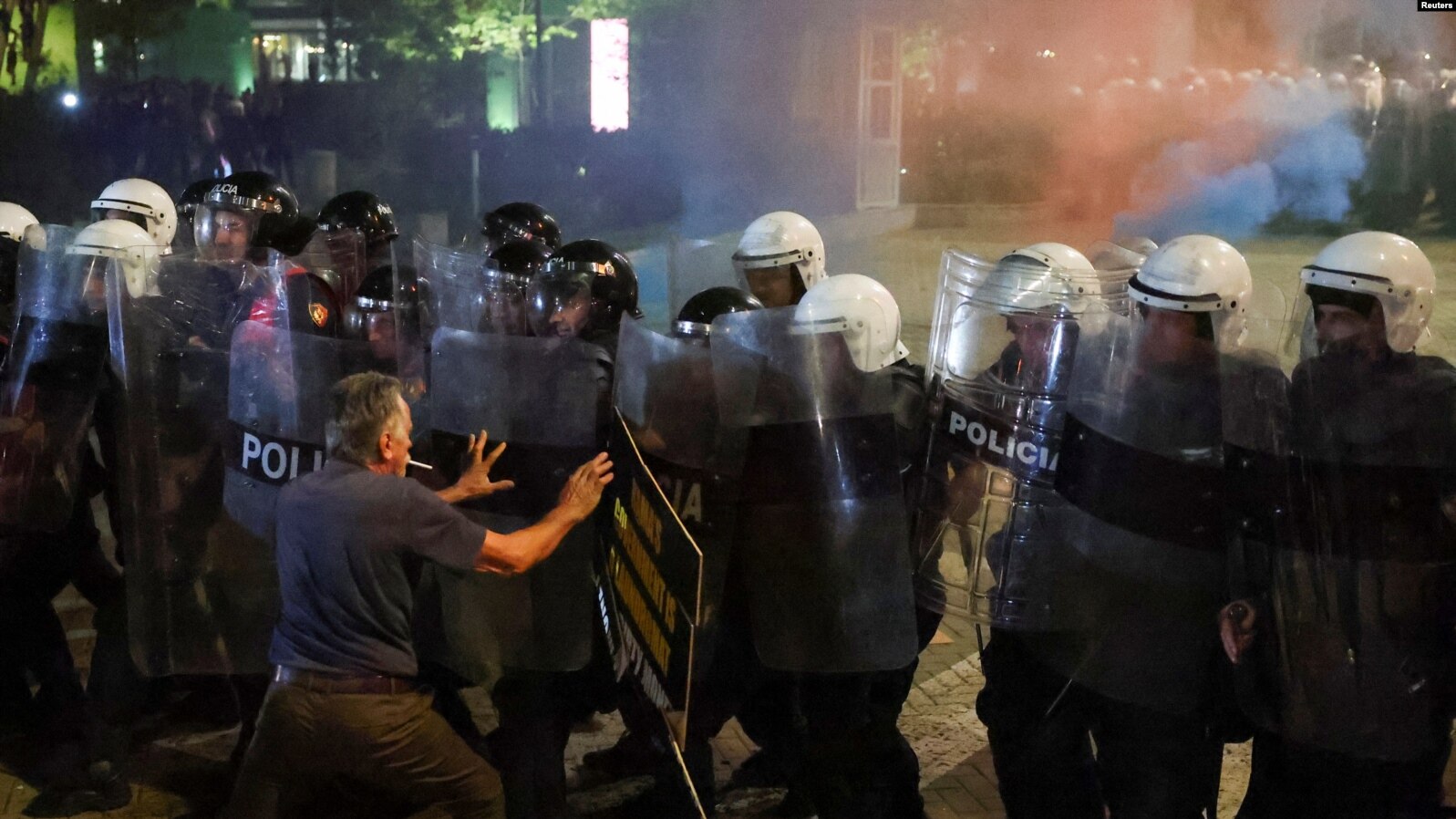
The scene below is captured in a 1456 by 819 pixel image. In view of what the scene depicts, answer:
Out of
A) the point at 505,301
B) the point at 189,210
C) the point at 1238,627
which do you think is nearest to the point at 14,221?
the point at 189,210

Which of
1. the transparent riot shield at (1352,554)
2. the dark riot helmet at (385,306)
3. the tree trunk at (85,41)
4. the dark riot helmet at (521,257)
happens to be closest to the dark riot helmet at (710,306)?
the dark riot helmet at (521,257)

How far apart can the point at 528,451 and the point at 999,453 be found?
1.18 metres

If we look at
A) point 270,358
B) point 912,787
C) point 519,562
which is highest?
point 270,358

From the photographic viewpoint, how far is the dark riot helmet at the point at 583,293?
366cm

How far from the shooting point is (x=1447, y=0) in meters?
13.9

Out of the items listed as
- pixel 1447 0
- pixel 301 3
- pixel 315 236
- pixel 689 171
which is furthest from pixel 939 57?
pixel 315 236

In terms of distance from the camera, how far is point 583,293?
3744 millimetres

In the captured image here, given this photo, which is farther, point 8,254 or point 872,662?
point 8,254

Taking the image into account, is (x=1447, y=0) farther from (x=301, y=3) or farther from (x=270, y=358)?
(x=301, y=3)

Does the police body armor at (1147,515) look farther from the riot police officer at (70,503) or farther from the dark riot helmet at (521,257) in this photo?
the riot police officer at (70,503)

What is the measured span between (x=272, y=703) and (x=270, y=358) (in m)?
1.01

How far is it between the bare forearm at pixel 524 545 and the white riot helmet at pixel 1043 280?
1307 mm

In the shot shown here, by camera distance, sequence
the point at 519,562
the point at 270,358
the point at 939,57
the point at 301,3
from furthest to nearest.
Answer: the point at 301,3, the point at 939,57, the point at 270,358, the point at 519,562

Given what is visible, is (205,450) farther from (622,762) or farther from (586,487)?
(622,762)
